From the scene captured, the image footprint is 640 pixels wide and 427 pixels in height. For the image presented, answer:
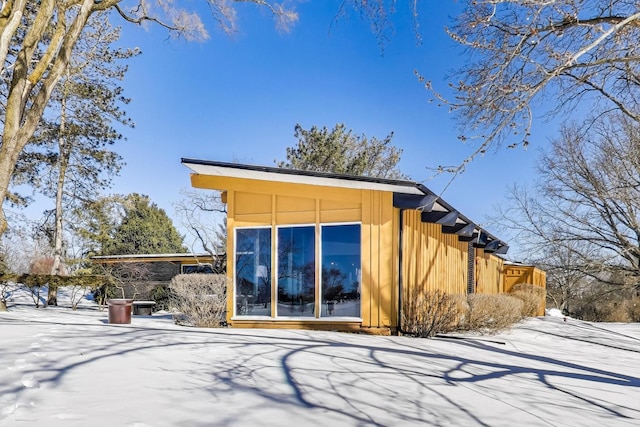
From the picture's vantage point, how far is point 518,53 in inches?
222

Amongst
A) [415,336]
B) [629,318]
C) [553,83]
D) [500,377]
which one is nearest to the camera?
[500,377]

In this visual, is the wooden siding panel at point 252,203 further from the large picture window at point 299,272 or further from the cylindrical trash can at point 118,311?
the cylindrical trash can at point 118,311

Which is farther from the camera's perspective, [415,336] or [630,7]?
[415,336]

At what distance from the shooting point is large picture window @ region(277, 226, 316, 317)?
9.35 meters

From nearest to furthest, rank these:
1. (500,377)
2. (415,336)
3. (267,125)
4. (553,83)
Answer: (500,377)
(553,83)
(415,336)
(267,125)

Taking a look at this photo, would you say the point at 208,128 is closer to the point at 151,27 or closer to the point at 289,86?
the point at 289,86

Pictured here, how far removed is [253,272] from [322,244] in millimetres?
1734

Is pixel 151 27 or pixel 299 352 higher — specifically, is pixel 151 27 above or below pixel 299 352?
above

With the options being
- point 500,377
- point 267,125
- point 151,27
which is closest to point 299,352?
point 500,377

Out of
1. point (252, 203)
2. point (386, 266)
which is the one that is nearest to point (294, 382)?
point (386, 266)

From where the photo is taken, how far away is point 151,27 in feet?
42.2

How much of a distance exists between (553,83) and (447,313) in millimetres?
4402

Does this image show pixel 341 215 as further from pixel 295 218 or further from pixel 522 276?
pixel 522 276

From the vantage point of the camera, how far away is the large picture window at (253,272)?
9750 millimetres
